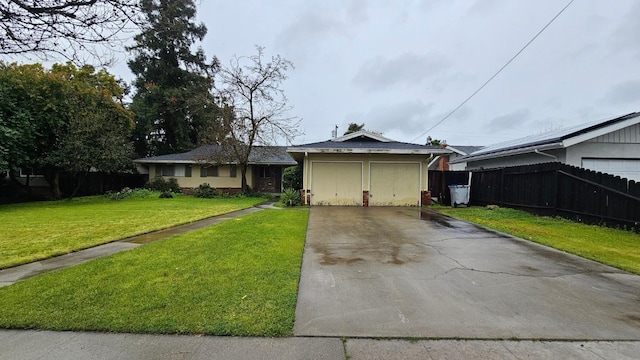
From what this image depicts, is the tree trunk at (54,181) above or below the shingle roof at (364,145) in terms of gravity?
below

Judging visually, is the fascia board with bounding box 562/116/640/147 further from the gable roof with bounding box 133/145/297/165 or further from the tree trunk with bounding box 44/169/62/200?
the tree trunk with bounding box 44/169/62/200

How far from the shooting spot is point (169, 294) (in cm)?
364

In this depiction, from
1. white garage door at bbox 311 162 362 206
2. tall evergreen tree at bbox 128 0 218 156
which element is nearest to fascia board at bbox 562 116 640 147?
white garage door at bbox 311 162 362 206

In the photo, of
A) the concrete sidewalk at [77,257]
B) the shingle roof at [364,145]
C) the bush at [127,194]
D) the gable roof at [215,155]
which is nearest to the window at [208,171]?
the gable roof at [215,155]

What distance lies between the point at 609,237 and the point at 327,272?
695 centimetres

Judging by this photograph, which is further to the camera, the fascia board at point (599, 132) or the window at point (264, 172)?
the window at point (264, 172)

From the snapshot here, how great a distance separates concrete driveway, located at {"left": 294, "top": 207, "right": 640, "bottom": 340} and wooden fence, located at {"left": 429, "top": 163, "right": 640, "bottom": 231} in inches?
134

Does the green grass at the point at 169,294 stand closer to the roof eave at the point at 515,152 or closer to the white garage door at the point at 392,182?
the white garage door at the point at 392,182

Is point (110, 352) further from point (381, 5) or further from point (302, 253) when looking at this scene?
point (381, 5)

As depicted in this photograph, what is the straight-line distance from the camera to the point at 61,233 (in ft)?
25.6

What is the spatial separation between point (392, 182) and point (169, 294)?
1219 cm

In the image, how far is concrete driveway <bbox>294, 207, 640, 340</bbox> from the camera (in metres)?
2.98

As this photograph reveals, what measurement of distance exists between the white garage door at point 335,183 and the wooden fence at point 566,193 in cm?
579

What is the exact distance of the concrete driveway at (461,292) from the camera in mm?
2984
